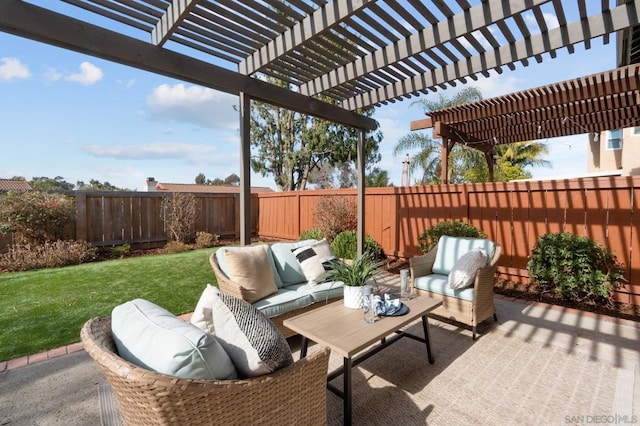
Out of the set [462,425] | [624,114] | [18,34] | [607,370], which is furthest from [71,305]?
[624,114]

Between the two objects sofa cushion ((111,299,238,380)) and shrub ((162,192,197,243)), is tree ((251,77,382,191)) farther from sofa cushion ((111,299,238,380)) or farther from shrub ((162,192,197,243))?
sofa cushion ((111,299,238,380))

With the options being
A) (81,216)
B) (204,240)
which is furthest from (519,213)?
(81,216)

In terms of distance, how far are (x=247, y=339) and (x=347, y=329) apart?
0.97 metres

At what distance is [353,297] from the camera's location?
2512 millimetres

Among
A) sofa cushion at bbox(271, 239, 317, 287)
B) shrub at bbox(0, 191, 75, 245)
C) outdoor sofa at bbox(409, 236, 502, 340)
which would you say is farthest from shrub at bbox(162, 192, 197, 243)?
outdoor sofa at bbox(409, 236, 502, 340)

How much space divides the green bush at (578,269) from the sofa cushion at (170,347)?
14.2 feet

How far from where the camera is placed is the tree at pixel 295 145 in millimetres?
12258

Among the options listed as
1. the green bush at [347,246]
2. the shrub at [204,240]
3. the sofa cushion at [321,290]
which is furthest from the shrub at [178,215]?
the sofa cushion at [321,290]

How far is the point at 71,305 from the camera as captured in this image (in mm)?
3680

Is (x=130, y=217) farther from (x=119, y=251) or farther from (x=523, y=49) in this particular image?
(x=523, y=49)

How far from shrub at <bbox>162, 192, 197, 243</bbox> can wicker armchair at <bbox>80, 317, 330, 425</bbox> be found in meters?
6.91

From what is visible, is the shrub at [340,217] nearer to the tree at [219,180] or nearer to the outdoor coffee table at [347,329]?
the outdoor coffee table at [347,329]

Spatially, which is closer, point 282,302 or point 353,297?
point 353,297

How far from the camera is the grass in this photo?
9.69 ft
